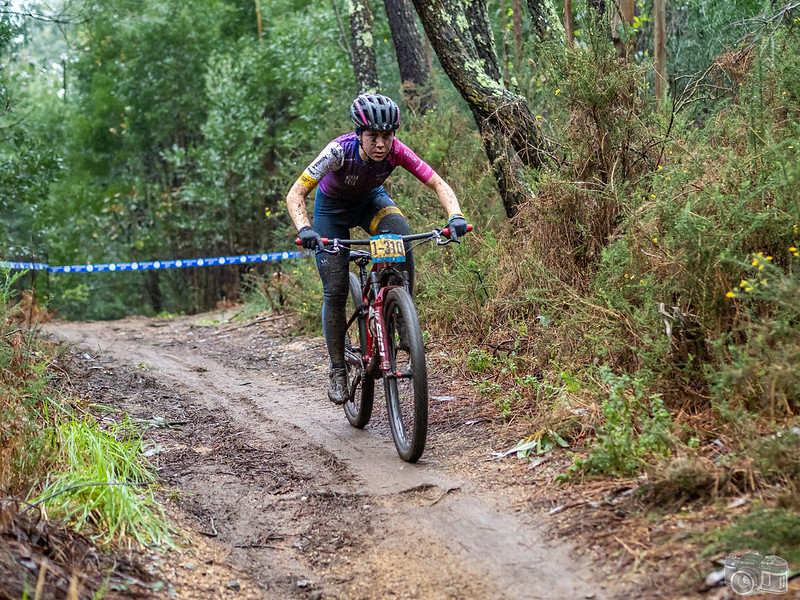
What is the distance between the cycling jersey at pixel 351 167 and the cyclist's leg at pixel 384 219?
15cm

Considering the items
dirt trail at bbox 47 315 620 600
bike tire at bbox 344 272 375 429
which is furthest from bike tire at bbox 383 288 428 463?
bike tire at bbox 344 272 375 429

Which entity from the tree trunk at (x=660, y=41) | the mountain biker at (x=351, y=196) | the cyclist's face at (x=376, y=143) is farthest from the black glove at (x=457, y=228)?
the tree trunk at (x=660, y=41)

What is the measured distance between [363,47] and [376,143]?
25.3ft

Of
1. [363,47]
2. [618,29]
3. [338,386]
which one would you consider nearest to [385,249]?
[338,386]

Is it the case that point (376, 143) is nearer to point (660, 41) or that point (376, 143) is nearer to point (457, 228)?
point (457, 228)

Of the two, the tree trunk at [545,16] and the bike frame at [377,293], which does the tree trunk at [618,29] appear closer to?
the tree trunk at [545,16]

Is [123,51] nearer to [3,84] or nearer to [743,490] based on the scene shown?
[3,84]

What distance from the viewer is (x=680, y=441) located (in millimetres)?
3725

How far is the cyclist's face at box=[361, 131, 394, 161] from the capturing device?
507 cm

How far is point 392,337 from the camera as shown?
16.4 feet

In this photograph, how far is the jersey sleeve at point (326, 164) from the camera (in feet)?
17.0

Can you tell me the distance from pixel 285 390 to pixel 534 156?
3378mm

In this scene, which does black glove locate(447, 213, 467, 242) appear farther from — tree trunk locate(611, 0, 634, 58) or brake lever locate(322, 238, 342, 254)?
tree trunk locate(611, 0, 634, 58)

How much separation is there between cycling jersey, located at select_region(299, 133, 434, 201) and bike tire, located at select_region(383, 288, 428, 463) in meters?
0.94
